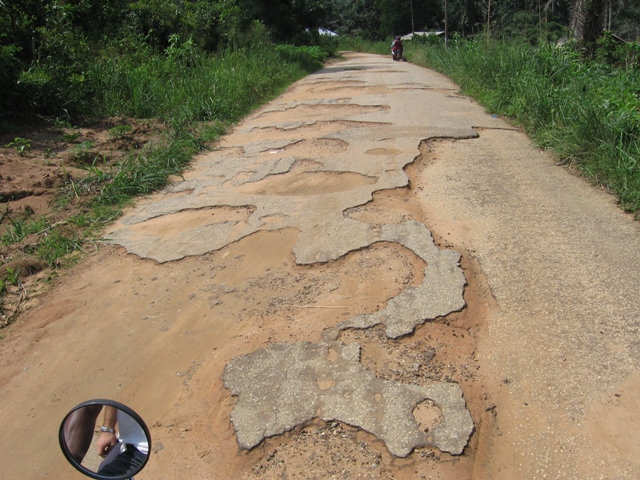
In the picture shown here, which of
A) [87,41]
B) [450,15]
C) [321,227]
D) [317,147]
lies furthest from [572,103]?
[450,15]

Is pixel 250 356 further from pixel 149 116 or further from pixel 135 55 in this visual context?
pixel 135 55

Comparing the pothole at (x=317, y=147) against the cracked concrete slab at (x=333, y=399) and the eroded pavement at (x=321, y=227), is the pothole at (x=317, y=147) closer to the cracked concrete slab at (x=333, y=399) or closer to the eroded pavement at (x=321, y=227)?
the eroded pavement at (x=321, y=227)

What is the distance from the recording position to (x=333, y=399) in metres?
2.04

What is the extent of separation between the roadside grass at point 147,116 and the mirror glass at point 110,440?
2230 mm

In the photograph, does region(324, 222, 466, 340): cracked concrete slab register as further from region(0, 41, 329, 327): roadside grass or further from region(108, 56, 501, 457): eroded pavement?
region(0, 41, 329, 327): roadside grass

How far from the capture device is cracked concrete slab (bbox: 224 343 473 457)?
6.16 feet

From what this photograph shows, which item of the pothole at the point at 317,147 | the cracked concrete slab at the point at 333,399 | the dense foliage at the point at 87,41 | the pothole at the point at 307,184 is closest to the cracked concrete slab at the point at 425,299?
the cracked concrete slab at the point at 333,399

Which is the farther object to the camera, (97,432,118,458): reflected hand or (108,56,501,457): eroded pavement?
(108,56,501,457): eroded pavement

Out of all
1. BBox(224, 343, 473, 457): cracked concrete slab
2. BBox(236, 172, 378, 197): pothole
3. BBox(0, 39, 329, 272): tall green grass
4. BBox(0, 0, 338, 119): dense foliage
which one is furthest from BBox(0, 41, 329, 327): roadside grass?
BBox(224, 343, 473, 457): cracked concrete slab

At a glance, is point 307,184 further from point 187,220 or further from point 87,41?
point 87,41

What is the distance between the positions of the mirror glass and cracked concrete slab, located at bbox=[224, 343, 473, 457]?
82 centimetres

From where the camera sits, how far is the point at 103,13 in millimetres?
9516

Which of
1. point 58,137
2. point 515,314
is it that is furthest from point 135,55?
point 515,314

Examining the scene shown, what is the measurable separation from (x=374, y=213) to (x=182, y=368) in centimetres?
189
